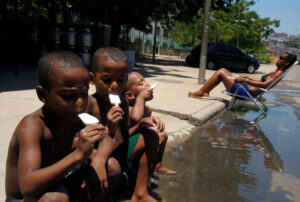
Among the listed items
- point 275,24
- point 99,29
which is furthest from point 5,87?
point 275,24

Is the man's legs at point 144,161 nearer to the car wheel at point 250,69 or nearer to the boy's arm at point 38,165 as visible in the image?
the boy's arm at point 38,165

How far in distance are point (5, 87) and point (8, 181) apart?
5545 millimetres

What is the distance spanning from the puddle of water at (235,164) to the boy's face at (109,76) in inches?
43.9

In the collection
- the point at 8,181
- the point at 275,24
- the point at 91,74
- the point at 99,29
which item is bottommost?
the point at 8,181

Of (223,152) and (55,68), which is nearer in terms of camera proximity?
(55,68)

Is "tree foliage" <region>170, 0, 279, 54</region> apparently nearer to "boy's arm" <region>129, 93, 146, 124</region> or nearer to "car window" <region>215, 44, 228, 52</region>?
"car window" <region>215, 44, 228, 52</region>

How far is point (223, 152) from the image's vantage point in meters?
4.08

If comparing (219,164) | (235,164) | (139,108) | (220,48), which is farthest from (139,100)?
(220,48)

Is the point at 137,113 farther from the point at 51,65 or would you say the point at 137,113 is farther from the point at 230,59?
the point at 230,59

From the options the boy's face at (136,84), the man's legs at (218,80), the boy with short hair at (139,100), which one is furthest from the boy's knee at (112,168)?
the man's legs at (218,80)

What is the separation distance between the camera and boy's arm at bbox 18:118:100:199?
59.1 inches

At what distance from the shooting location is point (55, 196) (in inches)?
62.9

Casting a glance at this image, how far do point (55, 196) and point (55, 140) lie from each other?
34 cm

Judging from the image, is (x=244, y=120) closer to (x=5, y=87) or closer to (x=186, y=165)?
(x=186, y=165)
